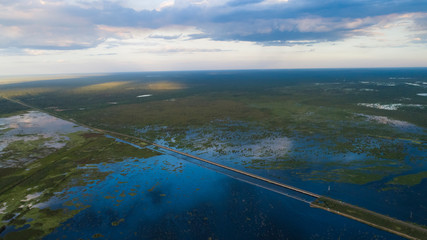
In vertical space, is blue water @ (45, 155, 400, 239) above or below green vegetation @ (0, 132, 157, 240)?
below

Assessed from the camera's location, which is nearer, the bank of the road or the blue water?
the bank of the road

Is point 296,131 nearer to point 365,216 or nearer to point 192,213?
point 365,216

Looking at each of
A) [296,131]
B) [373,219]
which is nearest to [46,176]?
[373,219]

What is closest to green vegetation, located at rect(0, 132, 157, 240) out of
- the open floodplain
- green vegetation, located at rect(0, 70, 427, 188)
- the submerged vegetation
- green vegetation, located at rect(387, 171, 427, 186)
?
the submerged vegetation

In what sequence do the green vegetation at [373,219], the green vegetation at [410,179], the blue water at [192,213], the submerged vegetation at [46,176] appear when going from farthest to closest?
the green vegetation at [410,179]
the submerged vegetation at [46,176]
the blue water at [192,213]
the green vegetation at [373,219]

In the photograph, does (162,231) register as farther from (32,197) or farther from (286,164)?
(286,164)

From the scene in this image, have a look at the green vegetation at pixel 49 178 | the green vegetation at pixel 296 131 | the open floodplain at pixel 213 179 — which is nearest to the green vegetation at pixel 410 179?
the open floodplain at pixel 213 179

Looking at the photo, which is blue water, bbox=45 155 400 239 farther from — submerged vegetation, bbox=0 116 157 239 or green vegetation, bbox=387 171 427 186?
green vegetation, bbox=387 171 427 186

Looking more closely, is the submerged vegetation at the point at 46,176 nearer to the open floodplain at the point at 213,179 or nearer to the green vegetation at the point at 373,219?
the open floodplain at the point at 213,179

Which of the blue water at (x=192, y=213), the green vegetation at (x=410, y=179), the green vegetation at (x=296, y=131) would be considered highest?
the green vegetation at (x=296, y=131)
